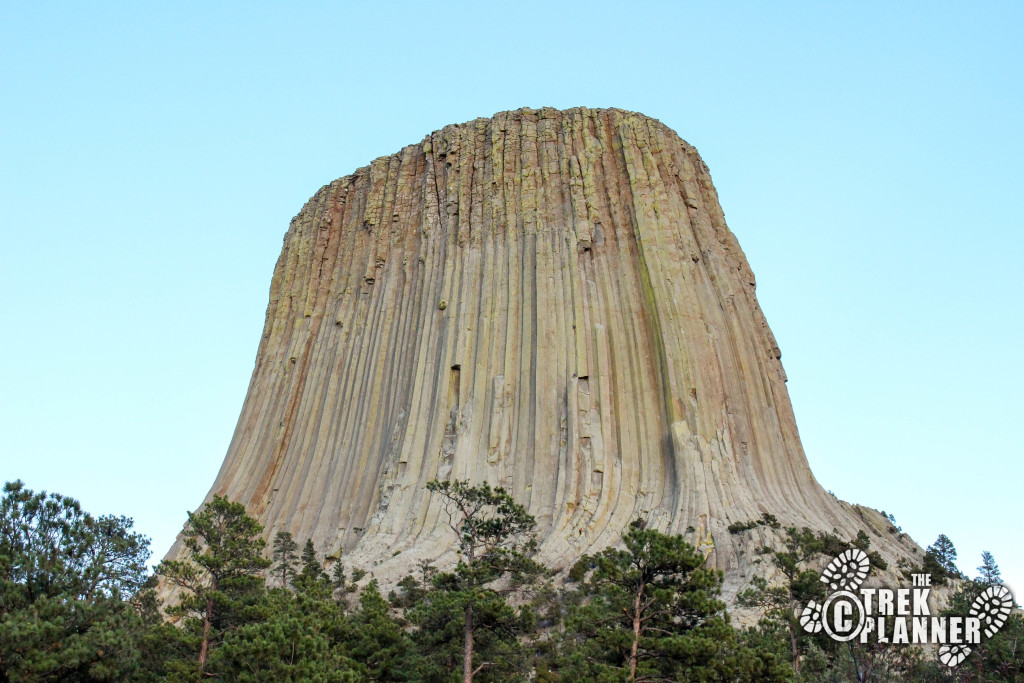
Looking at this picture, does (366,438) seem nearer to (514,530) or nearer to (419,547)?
(419,547)

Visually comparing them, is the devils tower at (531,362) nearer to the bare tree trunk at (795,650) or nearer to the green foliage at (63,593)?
the bare tree trunk at (795,650)

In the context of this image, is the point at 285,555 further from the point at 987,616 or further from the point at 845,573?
the point at 987,616

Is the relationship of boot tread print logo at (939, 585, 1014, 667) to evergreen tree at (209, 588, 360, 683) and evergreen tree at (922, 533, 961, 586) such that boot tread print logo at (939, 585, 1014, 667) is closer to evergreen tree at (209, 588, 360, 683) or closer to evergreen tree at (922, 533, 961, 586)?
evergreen tree at (922, 533, 961, 586)

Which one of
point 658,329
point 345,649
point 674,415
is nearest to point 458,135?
point 658,329

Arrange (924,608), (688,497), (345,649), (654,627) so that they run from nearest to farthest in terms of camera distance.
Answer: (654,627) → (345,649) → (924,608) → (688,497)

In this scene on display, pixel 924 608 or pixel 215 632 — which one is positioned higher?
pixel 924 608

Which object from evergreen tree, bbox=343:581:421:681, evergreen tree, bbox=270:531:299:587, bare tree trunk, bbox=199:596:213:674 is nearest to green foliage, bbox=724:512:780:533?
evergreen tree, bbox=343:581:421:681
